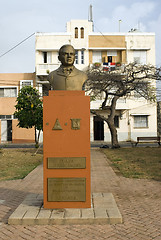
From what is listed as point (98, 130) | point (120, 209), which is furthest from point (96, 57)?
point (120, 209)

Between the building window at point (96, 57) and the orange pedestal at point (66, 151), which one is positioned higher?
the building window at point (96, 57)

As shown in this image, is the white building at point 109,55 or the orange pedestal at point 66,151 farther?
the white building at point 109,55

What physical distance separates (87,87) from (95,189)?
33.7 ft

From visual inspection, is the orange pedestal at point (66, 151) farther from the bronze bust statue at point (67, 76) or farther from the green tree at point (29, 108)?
the green tree at point (29, 108)

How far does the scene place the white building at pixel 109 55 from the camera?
25.3m

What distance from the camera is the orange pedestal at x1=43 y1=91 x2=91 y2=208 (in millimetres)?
4867

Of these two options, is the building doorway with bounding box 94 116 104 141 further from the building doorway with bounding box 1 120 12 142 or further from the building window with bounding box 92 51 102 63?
the building doorway with bounding box 1 120 12 142

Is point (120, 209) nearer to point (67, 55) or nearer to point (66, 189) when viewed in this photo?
point (66, 189)

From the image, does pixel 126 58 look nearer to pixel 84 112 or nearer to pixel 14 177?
pixel 14 177

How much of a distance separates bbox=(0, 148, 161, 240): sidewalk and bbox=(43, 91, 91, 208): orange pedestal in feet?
2.34

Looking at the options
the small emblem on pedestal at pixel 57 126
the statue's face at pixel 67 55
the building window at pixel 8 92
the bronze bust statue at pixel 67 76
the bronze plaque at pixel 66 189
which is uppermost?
the building window at pixel 8 92

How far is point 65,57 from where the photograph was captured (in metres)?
5.20

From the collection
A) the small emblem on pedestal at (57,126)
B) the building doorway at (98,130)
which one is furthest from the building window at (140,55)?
the small emblem on pedestal at (57,126)

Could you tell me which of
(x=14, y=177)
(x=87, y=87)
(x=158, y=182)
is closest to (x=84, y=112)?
(x=158, y=182)
